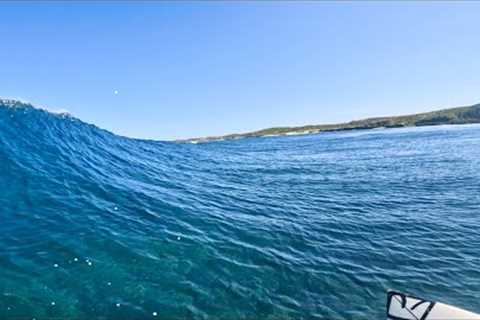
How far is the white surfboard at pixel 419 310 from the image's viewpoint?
24.6ft

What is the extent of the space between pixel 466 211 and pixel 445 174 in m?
11.6

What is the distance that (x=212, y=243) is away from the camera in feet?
41.9

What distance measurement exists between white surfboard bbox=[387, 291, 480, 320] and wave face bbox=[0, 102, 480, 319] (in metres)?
0.72

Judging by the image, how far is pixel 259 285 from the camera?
995cm

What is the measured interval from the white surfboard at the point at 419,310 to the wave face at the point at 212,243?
720mm

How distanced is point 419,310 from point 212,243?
23.3ft

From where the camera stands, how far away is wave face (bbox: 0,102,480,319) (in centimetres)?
898

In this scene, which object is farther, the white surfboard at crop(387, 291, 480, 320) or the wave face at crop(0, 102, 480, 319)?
the wave face at crop(0, 102, 480, 319)

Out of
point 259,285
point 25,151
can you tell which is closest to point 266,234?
point 259,285

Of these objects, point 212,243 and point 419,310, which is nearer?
point 419,310

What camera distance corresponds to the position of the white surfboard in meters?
7.50

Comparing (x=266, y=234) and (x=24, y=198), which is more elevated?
(x=24, y=198)

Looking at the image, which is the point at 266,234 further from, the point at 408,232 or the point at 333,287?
the point at 408,232

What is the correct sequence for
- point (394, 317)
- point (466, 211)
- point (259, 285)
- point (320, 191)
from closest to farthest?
1. point (394, 317)
2. point (259, 285)
3. point (466, 211)
4. point (320, 191)
